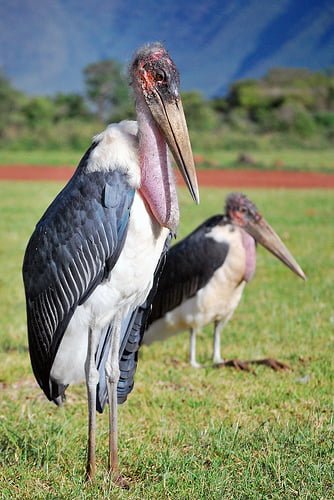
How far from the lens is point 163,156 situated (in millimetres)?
2904

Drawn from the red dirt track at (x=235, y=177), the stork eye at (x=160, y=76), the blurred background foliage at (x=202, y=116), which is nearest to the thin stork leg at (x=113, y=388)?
the stork eye at (x=160, y=76)

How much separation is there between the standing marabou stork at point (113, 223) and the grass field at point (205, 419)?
239 mm

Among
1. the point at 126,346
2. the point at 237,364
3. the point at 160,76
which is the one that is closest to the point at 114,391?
the point at 126,346

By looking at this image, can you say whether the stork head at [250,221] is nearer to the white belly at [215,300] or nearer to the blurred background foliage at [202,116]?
the white belly at [215,300]

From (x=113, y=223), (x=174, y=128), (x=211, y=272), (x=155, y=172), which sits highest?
(x=174, y=128)

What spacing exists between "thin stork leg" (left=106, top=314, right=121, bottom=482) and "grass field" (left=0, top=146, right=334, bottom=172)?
18124mm

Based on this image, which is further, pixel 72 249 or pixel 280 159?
pixel 280 159

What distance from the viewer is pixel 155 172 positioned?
9.41 ft

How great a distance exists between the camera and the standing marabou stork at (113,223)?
9.36 feet

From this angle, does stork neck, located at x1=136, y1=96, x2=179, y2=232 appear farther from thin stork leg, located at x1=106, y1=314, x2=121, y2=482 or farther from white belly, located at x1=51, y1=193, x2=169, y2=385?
thin stork leg, located at x1=106, y1=314, x2=121, y2=482

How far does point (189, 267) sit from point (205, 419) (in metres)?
1.38

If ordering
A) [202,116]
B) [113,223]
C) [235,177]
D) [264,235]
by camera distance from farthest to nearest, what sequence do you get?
[202,116] → [235,177] → [264,235] → [113,223]

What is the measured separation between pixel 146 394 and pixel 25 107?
3292 centimetres

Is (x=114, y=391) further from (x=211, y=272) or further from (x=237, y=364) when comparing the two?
(x=211, y=272)
